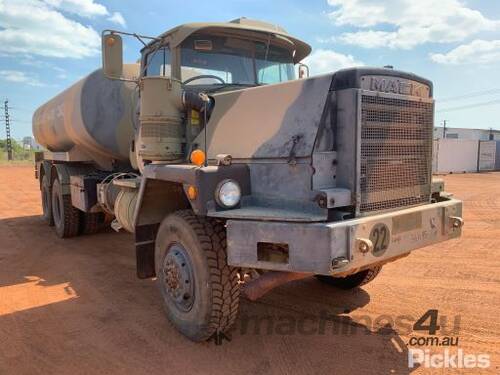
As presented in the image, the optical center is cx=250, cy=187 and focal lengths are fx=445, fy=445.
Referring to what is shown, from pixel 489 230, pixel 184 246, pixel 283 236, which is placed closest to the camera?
pixel 283 236

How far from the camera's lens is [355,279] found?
499 centimetres

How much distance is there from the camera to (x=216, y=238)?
3654mm

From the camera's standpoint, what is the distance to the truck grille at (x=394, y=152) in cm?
343

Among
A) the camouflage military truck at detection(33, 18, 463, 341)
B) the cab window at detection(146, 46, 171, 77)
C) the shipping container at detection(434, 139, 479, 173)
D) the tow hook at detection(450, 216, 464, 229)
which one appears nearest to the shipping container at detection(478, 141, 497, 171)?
the shipping container at detection(434, 139, 479, 173)

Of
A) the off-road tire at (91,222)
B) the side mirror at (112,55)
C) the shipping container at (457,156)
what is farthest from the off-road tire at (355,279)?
the shipping container at (457,156)

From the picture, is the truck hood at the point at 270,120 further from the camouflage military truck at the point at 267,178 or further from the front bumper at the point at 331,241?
the front bumper at the point at 331,241

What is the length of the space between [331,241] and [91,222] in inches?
259

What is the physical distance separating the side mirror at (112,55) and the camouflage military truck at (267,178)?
12mm

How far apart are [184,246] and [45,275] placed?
313 centimetres

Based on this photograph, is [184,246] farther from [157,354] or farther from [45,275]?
[45,275]

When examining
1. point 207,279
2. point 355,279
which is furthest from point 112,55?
point 355,279

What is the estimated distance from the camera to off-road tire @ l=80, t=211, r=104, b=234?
27.6 feet

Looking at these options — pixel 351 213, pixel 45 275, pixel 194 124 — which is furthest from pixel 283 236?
pixel 45 275

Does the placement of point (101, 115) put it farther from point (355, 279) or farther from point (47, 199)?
point (355, 279)
